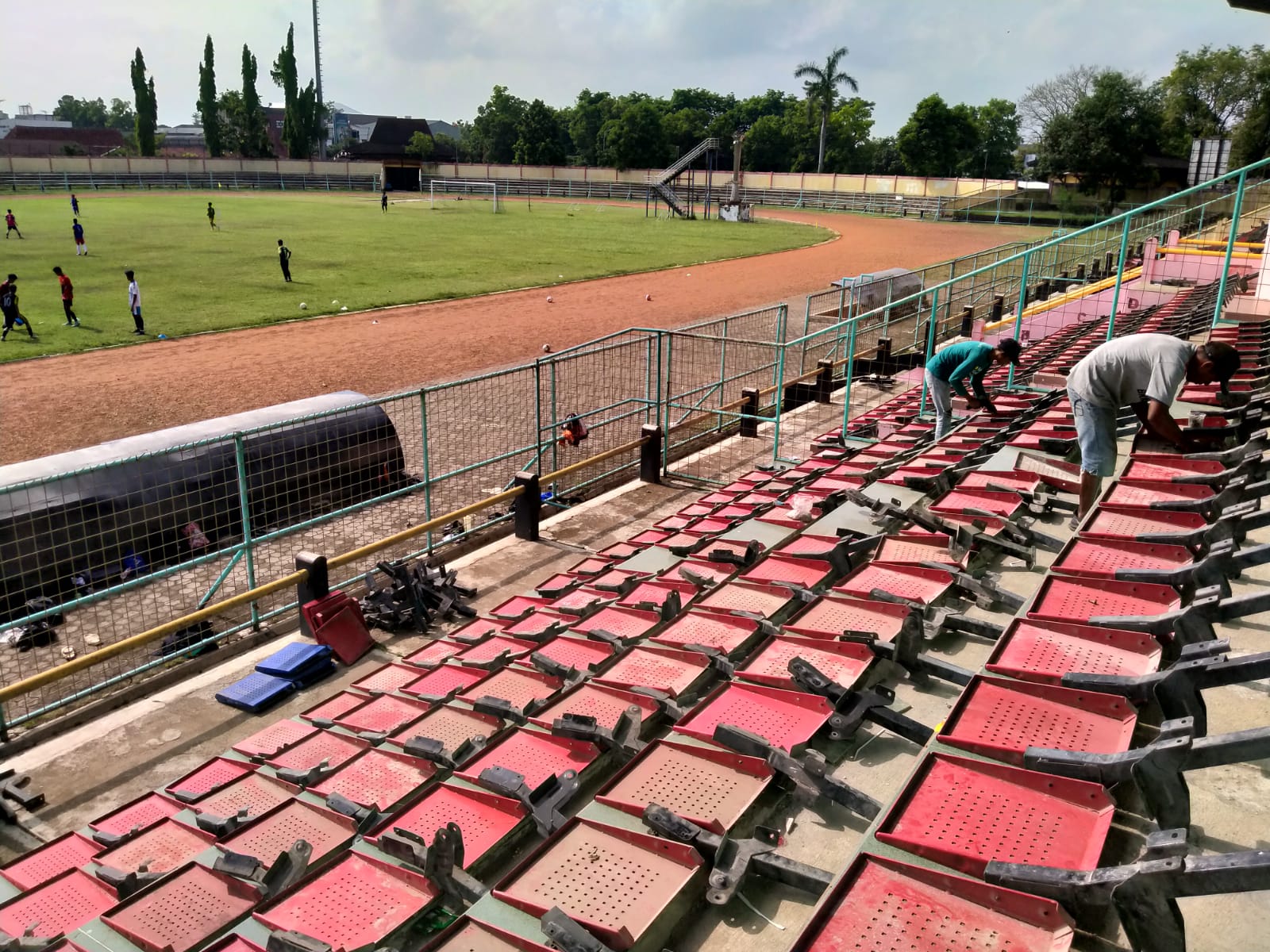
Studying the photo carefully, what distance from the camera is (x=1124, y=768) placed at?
3.38 meters

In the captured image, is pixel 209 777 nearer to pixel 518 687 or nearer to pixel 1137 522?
pixel 518 687

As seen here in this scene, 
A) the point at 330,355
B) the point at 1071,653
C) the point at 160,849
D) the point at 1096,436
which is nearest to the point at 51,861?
the point at 160,849

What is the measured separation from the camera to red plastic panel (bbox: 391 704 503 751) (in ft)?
18.3

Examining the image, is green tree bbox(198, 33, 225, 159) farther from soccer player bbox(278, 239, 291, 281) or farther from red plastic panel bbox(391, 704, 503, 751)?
red plastic panel bbox(391, 704, 503, 751)

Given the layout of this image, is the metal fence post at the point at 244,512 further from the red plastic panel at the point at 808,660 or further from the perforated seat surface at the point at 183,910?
the red plastic panel at the point at 808,660

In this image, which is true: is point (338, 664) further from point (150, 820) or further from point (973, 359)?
point (973, 359)

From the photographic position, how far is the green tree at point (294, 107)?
106 m

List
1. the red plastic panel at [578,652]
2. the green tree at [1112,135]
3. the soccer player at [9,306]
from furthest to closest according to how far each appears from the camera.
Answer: the green tree at [1112,135] → the soccer player at [9,306] → the red plastic panel at [578,652]

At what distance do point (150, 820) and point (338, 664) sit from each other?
3.25m

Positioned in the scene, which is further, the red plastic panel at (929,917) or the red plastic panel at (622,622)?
the red plastic panel at (622,622)

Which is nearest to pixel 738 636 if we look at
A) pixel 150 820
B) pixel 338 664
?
pixel 150 820

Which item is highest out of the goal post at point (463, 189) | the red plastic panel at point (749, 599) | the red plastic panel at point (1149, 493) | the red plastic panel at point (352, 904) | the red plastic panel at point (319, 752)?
the goal post at point (463, 189)

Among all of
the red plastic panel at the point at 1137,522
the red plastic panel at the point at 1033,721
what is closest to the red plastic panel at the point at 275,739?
the red plastic panel at the point at 1033,721

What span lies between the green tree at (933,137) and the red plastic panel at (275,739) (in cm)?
9635
